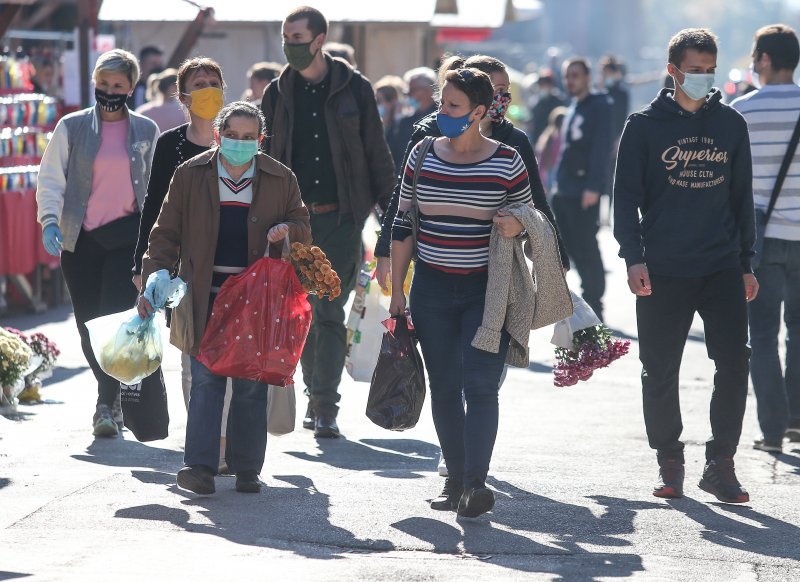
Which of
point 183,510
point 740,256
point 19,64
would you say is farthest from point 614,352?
point 19,64

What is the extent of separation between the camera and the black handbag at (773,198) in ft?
25.8

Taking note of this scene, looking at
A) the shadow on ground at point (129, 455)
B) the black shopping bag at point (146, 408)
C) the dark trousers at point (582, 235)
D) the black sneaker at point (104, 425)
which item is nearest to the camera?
the black shopping bag at point (146, 408)

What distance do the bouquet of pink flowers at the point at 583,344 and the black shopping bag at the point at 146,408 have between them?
1769 millimetres

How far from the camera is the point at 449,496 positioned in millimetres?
6570

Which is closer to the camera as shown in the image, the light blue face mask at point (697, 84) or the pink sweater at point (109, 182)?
the light blue face mask at point (697, 84)

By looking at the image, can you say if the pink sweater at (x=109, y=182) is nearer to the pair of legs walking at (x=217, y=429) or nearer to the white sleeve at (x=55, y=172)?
the white sleeve at (x=55, y=172)

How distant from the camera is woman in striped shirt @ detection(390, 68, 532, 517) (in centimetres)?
626

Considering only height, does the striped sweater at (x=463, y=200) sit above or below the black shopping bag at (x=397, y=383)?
above

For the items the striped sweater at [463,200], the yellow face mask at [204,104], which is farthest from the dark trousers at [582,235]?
the striped sweater at [463,200]

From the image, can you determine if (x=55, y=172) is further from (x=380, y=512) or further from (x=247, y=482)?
(x=380, y=512)

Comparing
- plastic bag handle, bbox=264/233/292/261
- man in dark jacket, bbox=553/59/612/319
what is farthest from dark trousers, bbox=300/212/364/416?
man in dark jacket, bbox=553/59/612/319

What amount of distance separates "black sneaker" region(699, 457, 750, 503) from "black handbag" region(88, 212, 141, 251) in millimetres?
3048

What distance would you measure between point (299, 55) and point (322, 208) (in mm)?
Answer: 797

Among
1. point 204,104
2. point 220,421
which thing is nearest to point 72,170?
point 204,104
